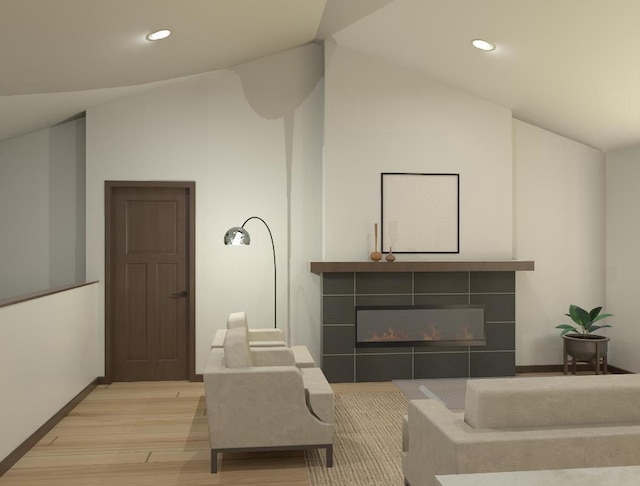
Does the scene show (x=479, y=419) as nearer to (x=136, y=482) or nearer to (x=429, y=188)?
(x=136, y=482)

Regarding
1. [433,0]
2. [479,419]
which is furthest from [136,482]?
[433,0]

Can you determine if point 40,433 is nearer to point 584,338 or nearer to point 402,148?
point 402,148

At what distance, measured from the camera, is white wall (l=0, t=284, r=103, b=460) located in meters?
4.34

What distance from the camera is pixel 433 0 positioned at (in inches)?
209

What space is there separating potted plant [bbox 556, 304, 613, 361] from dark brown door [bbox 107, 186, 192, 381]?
407 cm

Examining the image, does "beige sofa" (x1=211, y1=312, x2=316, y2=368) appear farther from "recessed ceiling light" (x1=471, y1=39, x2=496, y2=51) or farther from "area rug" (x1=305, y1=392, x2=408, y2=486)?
"recessed ceiling light" (x1=471, y1=39, x2=496, y2=51)

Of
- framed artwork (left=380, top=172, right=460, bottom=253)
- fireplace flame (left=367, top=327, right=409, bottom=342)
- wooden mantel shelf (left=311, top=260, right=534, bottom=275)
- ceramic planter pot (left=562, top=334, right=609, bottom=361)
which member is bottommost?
ceramic planter pot (left=562, top=334, right=609, bottom=361)

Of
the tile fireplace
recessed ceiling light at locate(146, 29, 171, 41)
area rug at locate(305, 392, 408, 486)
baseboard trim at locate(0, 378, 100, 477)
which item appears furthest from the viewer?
the tile fireplace

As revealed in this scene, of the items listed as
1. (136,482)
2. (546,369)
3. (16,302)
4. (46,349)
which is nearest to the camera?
(136,482)

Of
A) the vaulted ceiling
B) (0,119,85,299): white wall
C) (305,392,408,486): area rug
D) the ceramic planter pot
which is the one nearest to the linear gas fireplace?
(305,392,408,486): area rug

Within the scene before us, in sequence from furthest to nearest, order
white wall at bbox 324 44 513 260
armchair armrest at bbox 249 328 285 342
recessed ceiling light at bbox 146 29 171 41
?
white wall at bbox 324 44 513 260 < armchair armrest at bbox 249 328 285 342 < recessed ceiling light at bbox 146 29 171 41

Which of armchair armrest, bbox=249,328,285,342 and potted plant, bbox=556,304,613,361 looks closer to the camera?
armchair armrest, bbox=249,328,285,342

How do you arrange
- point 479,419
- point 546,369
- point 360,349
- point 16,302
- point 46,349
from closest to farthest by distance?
point 479,419 < point 16,302 < point 46,349 < point 360,349 < point 546,369

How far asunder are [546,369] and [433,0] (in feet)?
14.2
